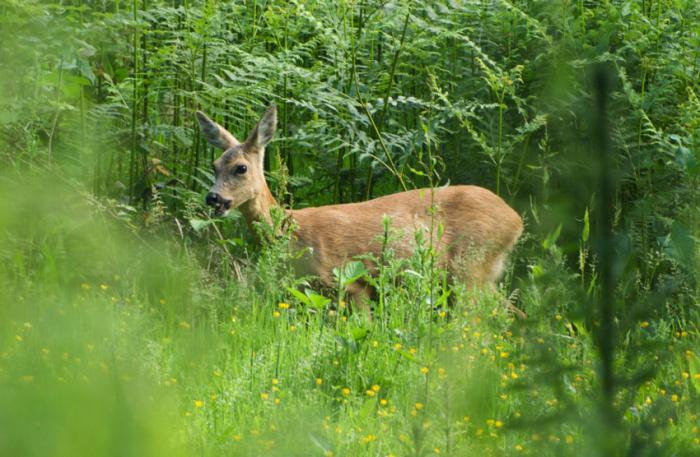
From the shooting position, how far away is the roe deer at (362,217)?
684 centimetres

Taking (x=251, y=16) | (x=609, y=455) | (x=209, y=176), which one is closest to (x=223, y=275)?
(x=209, y=176)

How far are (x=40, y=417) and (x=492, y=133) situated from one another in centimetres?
642

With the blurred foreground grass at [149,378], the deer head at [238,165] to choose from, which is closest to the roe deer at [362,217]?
the deer head at [238,165]

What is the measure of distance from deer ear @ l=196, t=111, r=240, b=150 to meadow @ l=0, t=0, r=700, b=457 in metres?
0.12

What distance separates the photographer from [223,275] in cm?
571

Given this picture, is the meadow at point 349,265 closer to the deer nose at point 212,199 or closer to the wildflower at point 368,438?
the wildflower at point 368,438

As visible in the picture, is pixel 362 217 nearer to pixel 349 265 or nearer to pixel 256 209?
pixel 256 209

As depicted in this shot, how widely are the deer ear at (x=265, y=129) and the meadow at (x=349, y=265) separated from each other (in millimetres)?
169

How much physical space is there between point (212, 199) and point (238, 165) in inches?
15.9

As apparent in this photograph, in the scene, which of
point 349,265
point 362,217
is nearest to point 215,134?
point 362,217

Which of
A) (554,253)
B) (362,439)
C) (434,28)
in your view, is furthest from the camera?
(434,28)

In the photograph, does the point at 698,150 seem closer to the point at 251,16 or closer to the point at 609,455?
the point at 251,16

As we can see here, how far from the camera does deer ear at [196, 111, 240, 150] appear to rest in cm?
687

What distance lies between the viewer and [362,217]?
22.8 feet
